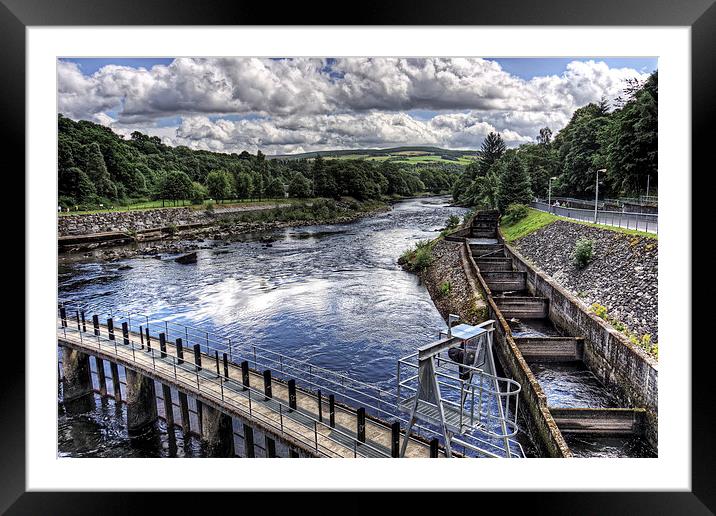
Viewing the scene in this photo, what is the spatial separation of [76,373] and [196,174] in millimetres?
8882

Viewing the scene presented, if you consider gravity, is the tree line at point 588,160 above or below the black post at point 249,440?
above

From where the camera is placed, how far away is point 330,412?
5680mm

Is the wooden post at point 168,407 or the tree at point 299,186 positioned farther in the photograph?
the tree at point 299,186

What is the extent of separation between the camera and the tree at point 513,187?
22.1 meters

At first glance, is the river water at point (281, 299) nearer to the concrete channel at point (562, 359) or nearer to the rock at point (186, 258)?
the rock at point (186, 258)

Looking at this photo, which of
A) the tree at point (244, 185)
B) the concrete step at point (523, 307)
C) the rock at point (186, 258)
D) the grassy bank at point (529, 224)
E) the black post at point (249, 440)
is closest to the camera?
the black post at point (249, 440)

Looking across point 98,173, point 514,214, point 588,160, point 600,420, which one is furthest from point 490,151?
point 600,420

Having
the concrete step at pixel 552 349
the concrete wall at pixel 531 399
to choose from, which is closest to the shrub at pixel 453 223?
the concrete wall at pixel 531 399

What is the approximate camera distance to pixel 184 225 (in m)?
19.2

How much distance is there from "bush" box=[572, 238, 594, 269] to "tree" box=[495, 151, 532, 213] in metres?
9.74

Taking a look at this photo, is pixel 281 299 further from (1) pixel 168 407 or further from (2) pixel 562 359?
(2) pixel 562 359
